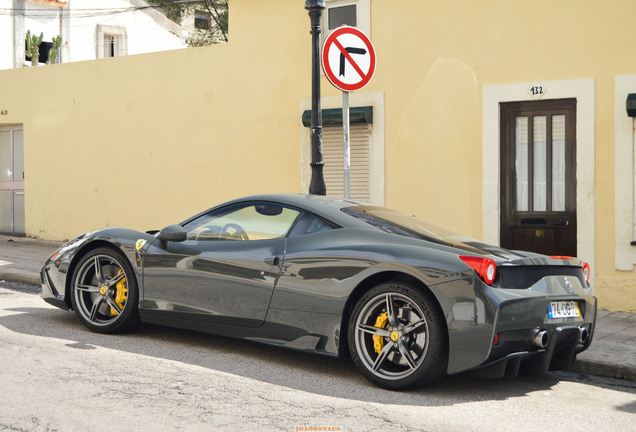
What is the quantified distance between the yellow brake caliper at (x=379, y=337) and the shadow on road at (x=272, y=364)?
0.27 m

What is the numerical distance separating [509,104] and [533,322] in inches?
213

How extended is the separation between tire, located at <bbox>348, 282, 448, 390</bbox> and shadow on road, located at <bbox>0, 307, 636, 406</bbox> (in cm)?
13

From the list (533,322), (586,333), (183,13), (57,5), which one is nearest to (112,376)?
(533,322)

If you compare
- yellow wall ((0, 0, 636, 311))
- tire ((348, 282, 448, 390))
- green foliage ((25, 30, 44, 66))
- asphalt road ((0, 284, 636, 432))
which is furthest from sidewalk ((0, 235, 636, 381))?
green foliage ((25, 30, 44, 66))

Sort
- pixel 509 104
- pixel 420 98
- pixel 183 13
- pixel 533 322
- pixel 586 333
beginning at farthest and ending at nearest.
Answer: pixel 183 13 < pixel 420 98 < pixel 509 104 < pixel 586 333 < pixel 533 322

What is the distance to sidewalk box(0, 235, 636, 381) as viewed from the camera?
594cm

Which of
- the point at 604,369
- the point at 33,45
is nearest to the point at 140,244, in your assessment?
the point at 604,369

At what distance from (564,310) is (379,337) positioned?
125 cm

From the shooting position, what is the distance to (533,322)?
4.79 m

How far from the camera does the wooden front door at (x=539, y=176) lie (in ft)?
30.4

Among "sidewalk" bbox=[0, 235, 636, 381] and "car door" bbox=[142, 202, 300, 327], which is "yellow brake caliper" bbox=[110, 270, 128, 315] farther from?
"sidewalk" bbox=[0, 235, 636, 381]

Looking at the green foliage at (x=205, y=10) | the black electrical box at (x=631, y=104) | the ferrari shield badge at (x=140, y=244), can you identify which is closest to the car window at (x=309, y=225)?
the ferrari shield badge at (x=140, y=244)

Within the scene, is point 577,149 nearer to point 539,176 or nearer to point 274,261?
point 539,176

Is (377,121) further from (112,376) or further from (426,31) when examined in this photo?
(112,376)
